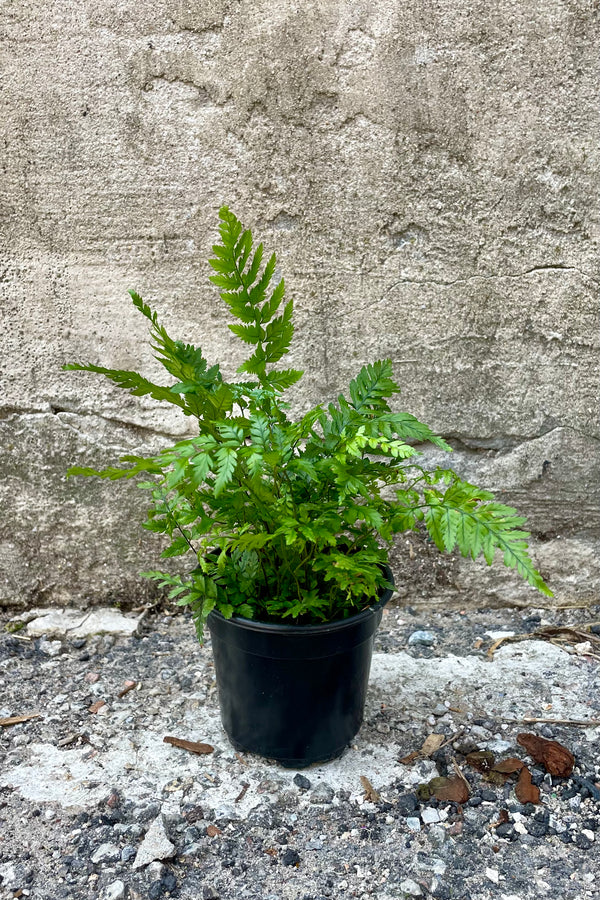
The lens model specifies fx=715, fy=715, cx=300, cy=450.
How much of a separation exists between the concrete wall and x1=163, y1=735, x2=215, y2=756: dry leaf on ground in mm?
776

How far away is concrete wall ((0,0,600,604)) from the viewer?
217 centimetres

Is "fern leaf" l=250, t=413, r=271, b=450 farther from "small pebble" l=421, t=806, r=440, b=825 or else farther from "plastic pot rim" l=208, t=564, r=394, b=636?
"small pebble" l=421, t=806, r=440, b=825

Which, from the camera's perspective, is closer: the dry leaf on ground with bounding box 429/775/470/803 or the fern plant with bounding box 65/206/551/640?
the fern plant with bounding box 65/206/551/640

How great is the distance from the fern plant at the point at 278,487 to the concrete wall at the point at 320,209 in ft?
2.08

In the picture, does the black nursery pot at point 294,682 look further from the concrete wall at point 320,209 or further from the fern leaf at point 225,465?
the concrete wall at point 320,209

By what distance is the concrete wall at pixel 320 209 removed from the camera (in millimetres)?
2172

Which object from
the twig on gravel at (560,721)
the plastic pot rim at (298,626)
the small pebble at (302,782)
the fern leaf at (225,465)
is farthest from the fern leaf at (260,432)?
the twig on gravel at (560,721)

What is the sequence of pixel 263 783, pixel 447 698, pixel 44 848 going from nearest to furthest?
pixel 44 848 → pixel 263 783 → pixel 447 698

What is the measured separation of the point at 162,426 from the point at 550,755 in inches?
59.9

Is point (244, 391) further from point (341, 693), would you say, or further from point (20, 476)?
point (20, 476)

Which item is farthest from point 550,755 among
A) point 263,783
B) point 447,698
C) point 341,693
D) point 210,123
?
point 210,123

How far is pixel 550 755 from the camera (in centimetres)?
186

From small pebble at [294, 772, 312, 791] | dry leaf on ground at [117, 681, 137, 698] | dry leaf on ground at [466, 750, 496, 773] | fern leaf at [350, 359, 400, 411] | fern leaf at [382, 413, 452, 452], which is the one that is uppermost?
fern leaf at [350, 359, 400, 411]

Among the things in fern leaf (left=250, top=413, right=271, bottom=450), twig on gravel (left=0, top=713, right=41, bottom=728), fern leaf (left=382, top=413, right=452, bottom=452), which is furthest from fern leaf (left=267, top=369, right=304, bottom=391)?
Result: twig on gravel (left=0, top=713, right=41, bottom=728)
